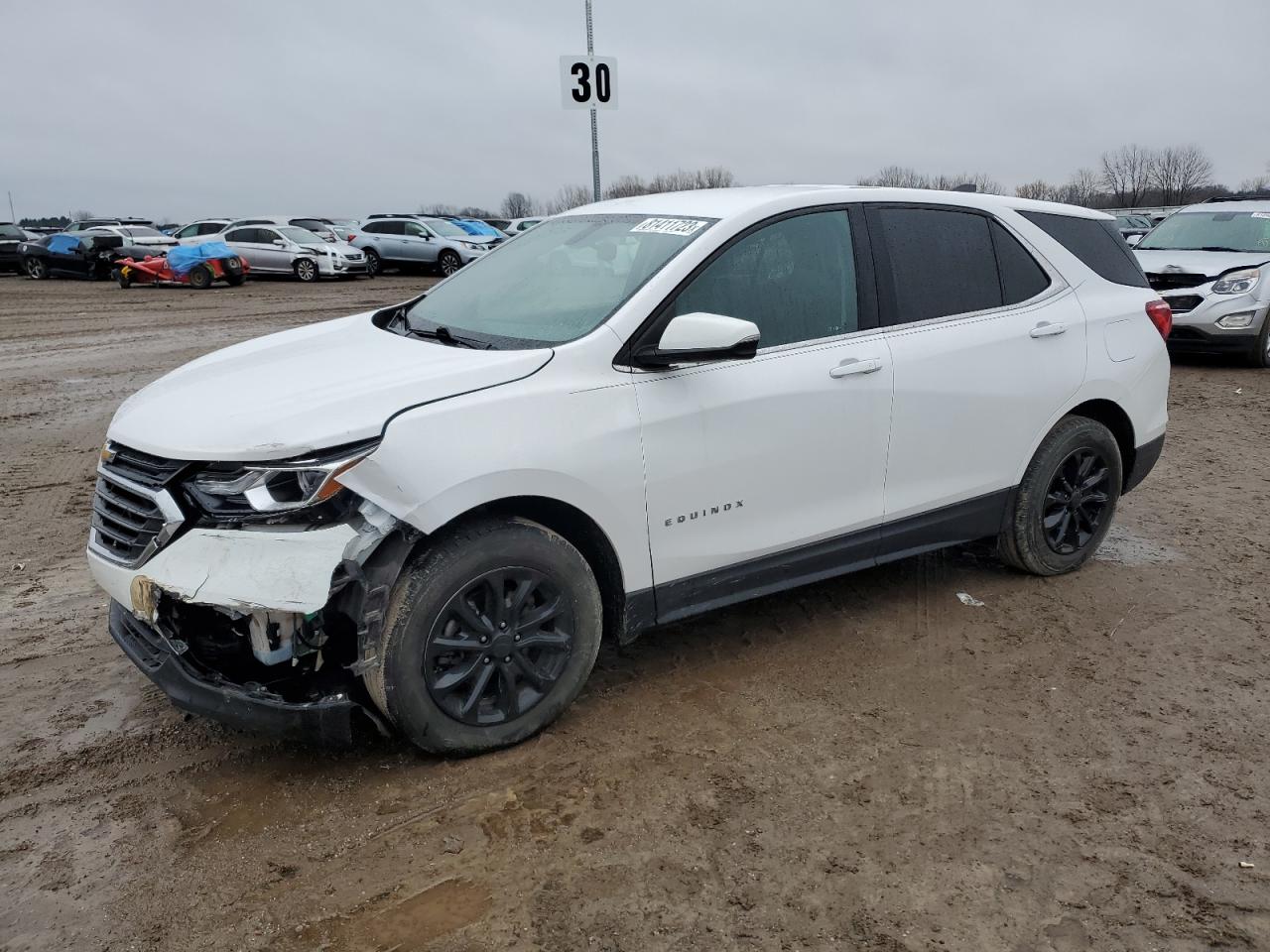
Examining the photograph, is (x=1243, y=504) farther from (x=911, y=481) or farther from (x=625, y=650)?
(x=625, y=650)

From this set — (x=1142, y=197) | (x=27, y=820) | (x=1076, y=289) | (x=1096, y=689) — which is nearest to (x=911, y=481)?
(x=1096, y=689)

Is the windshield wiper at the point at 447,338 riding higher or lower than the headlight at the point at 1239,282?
higher

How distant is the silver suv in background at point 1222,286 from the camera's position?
1120 cm

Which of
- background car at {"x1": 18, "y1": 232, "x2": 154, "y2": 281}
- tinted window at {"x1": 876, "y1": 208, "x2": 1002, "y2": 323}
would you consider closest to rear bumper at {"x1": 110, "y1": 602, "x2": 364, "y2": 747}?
tinted window at {"x1": 876, "y1": 208, "x2": 1002, "y2": 323}

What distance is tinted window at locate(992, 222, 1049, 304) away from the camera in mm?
4566

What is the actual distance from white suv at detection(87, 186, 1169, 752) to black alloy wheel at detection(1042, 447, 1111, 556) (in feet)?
0.07

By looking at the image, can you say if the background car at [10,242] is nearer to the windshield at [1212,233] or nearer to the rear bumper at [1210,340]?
the windshield at [1212,233]

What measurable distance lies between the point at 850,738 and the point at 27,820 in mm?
2635

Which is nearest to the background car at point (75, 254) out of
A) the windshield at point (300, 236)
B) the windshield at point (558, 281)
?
the windshield at point (300, 236)

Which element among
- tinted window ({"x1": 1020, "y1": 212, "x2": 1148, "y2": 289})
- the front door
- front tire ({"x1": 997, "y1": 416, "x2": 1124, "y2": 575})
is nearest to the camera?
the front door

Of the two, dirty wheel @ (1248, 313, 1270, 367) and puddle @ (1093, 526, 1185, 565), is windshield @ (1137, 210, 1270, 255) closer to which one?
dirty wheel @ (1248, 313, 1270, 367)

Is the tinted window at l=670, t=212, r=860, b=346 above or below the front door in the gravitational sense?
above

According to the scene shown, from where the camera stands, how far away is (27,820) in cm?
310

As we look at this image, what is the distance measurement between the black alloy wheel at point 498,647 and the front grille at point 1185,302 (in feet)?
34.0
